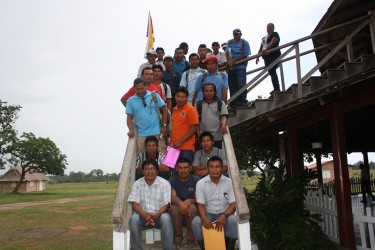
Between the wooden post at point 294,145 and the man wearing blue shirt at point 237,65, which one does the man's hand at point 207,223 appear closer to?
the man wearing blue shirt at point 237,65

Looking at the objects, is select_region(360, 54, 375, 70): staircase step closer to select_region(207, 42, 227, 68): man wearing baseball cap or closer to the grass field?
select_region(207, 42, 227, 68): man wearing baseball cap

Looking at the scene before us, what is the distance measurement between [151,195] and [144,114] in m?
1.44

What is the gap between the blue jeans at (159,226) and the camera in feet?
11.8

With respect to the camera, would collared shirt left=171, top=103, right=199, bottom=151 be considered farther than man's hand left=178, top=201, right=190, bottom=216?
Yes

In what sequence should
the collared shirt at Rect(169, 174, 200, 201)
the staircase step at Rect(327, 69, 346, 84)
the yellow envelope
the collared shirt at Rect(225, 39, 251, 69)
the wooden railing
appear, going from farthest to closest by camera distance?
the collared shirt at Rect(225, 39, 251, 69)
the staircase step at Rect(327, 69, 346, 84)
the collared shirt at Rect(169, 174, 200, 201)
the yellow envelope
the wooden railing

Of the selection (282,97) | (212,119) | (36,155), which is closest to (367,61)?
(282,97)

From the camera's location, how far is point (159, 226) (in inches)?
151

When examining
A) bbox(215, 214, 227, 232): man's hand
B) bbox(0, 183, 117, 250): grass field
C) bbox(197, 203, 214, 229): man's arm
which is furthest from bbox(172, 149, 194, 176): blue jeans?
bbox(0, 183, 117, 250): grass field

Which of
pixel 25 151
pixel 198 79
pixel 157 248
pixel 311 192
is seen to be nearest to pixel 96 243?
pixel 311 192

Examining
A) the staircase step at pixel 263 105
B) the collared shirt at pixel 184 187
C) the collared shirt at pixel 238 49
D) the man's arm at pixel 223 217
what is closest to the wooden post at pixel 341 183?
the staircase step at pixel 263 105

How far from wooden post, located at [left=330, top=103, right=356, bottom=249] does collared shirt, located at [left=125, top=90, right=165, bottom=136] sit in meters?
3.92

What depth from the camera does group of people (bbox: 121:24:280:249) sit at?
12.3 feet

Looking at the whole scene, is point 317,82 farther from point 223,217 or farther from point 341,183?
point 223,217

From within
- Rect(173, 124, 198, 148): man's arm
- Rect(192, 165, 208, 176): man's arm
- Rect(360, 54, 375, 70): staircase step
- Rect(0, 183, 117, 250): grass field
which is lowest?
Rect(0, 183, 117, 250): grass field
